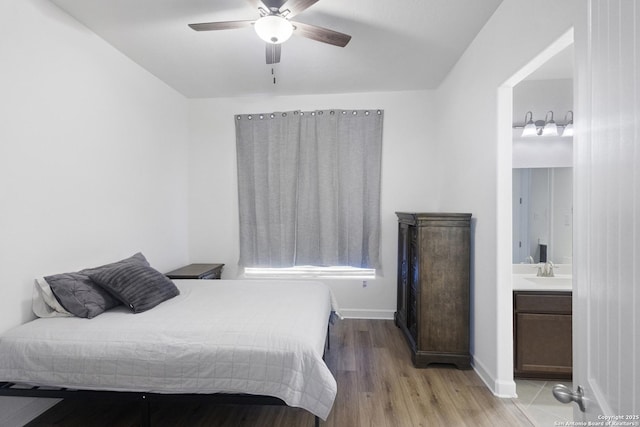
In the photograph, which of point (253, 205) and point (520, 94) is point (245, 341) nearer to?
point (253, 205)

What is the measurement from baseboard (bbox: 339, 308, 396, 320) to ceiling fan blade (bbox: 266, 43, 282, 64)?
9.63ft

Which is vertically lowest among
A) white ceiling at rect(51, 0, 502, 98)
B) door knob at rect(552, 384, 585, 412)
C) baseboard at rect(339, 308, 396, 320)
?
baseboard at rect(339, 308, 396, 320)

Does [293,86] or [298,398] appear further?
[293,86]

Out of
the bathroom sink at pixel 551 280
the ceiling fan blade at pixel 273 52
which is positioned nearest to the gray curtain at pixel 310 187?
the ceiling fan blade at pixel 273 52

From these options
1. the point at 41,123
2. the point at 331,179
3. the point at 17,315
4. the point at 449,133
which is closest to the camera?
the point at 17,315

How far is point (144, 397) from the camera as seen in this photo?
165cm

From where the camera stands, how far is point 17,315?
186 cm

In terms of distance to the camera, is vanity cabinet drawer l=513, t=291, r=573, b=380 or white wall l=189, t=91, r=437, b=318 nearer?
vanity cabinet drawer l=513, t=291, r=573, b=380

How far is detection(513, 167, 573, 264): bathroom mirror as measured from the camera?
2.74 m

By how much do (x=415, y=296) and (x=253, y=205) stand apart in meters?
2.25

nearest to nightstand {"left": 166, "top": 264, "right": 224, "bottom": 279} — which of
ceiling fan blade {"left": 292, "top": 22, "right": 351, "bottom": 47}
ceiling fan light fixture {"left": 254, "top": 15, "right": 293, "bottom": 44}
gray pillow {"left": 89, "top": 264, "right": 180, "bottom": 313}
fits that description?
gray pillow {"left": 89, "top": 264, "right": 180, "bottom": 313}

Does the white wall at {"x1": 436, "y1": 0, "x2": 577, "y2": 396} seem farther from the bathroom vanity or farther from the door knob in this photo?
the door knob

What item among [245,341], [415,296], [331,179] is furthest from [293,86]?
[245,341]

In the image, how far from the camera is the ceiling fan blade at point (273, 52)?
2.21m
